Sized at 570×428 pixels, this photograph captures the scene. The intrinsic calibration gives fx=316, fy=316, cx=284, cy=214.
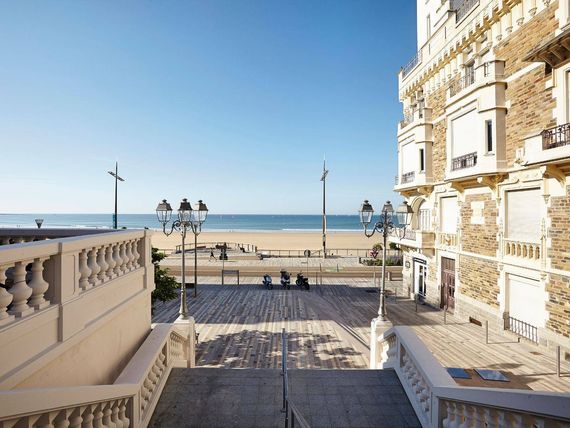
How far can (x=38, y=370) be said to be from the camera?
2834 mm

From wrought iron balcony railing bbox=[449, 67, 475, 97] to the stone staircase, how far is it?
46.8ft

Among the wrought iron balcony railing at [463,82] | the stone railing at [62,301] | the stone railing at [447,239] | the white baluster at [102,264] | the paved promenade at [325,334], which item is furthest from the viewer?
the stone railing at [447,239]

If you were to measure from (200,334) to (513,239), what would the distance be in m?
12.8

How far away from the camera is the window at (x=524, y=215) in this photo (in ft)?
37.1

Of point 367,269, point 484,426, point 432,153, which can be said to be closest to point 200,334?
point 484,426

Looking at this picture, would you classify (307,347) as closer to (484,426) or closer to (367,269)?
(484,426)

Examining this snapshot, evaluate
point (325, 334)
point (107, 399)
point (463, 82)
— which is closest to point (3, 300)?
point (107, 399)

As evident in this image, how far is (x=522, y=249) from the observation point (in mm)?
11688

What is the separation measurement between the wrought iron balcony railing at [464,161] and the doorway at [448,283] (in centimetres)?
479

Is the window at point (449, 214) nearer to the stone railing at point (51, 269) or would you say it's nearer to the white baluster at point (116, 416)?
the stone railing at point (51, 269)

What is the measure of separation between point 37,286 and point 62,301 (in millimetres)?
311

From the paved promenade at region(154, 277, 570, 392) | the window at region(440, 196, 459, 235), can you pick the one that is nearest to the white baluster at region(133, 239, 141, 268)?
the paved promenade at region(154, 277, 570, 392)

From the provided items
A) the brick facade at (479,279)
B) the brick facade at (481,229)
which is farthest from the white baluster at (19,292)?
the brick facade at (479,279)

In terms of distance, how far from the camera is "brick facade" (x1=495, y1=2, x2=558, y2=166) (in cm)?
1074
